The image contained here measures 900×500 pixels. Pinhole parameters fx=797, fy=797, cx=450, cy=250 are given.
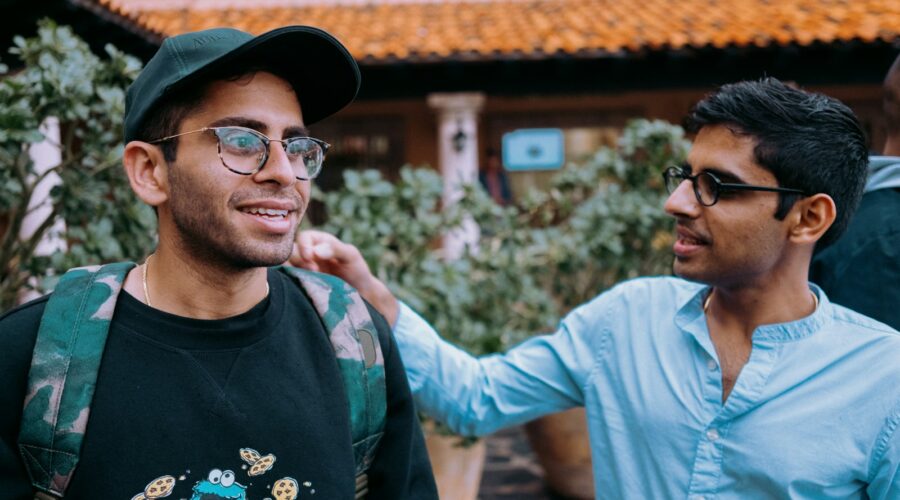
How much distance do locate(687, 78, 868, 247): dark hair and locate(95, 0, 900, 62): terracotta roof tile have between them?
7.43 metres

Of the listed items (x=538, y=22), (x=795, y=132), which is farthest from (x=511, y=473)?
(x=538, y=22)

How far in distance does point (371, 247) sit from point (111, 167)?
1064mm

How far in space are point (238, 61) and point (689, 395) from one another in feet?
3.56

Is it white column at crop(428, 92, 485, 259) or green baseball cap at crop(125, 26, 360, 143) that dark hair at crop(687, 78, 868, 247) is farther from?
white column at crop(428, 92, 485, 259)

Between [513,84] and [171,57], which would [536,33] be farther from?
[171,57]

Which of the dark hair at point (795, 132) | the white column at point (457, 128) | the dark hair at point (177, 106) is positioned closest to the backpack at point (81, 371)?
the dark hair at point (177, 106)

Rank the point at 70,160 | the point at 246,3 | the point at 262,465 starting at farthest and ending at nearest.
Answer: the point at 246,3 → the point at 70,160 → the point at 262,465

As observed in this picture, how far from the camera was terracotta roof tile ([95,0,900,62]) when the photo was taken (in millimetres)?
8875

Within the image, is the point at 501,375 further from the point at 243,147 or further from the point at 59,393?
the point at 59,393

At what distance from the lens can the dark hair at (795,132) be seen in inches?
63.4

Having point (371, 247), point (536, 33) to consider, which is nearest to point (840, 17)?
point (536, 33)

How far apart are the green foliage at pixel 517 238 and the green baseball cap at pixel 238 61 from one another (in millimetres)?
1786

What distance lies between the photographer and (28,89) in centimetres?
243

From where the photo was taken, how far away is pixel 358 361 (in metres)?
1.44
